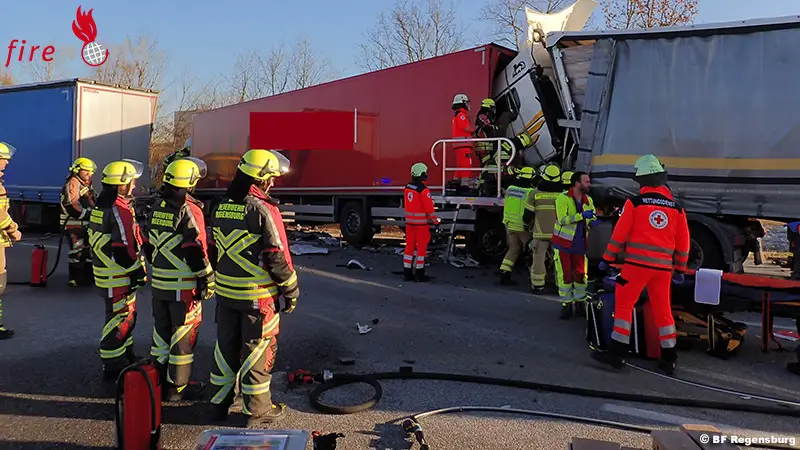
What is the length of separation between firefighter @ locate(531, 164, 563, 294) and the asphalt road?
1.99 ft

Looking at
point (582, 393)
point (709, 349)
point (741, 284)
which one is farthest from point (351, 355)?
point (741, 284)

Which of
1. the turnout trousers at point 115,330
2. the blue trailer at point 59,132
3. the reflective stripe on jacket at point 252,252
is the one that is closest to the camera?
the reflective stripe on jacket at point 252,252

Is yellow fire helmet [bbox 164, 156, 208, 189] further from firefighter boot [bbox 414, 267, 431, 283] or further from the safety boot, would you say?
firefighter boot [bbox 414, 267, 431, 283]

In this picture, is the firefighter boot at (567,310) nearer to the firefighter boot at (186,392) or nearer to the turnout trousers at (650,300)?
the turnout trousers at (650,300)

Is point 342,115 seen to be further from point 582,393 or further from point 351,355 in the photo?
point 582,393

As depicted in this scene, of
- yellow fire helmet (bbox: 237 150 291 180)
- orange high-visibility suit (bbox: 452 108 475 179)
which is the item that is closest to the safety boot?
yellow fire helmet (bbox: 237 150 291 180)

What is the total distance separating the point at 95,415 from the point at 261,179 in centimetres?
190

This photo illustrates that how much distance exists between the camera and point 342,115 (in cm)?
1205

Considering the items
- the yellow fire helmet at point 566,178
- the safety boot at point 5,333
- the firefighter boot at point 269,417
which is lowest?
the safety boot at point 5,333

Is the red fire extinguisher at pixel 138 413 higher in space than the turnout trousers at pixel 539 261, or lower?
lower

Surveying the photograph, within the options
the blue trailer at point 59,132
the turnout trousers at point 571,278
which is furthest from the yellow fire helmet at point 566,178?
the blue trailer at point 59,132

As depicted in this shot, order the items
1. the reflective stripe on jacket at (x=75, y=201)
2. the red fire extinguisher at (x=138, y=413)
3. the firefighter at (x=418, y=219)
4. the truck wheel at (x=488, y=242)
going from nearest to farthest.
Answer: the red fire extinguisher at (x=138, y=413) → the reflective stripe on jacket at (x=75, y=201) → the firefighter at (x=418, y=219) → the truck wheel at (x=488, y=242)

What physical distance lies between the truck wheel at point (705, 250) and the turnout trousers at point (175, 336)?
A: 6095 mm

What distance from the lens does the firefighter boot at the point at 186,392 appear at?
3961 millimetres
